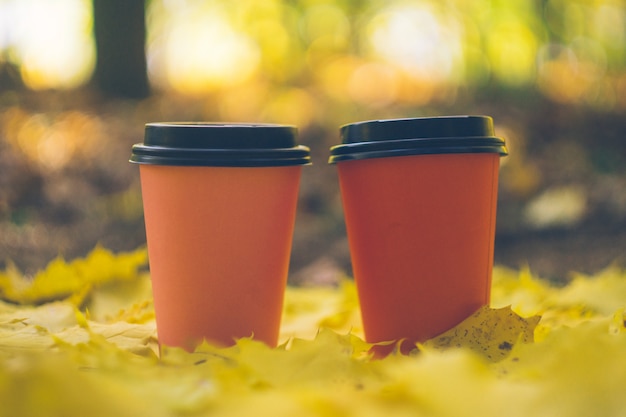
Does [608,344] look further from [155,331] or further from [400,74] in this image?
[400,74]

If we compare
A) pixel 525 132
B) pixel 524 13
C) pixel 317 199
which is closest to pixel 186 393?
pixel 317 199

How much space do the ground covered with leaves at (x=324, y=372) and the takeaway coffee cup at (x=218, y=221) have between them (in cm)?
11

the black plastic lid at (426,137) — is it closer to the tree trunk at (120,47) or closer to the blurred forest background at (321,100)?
the blurred forest background at (321,100)

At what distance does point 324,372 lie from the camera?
737 millimetres

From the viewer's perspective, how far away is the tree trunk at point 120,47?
12.5 feet

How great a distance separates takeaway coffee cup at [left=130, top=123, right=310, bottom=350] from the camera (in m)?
0.91

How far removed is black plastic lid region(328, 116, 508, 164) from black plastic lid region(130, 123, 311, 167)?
145mm

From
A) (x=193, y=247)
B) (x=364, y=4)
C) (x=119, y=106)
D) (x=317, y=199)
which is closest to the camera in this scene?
(x=193, y=247)

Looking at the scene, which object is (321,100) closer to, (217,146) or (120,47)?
(120,47)

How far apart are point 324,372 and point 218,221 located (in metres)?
0.32

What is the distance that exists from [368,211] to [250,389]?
0.42 meters

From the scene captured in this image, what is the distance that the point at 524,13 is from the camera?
4.76 metres

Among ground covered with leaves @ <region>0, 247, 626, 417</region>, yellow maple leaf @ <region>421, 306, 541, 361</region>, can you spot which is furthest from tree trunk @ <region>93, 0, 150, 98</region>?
yellow maple leaf @ <region>421, 306, 541, 361</region>

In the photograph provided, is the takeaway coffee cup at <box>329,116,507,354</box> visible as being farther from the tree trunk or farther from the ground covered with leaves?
the tree trunk
